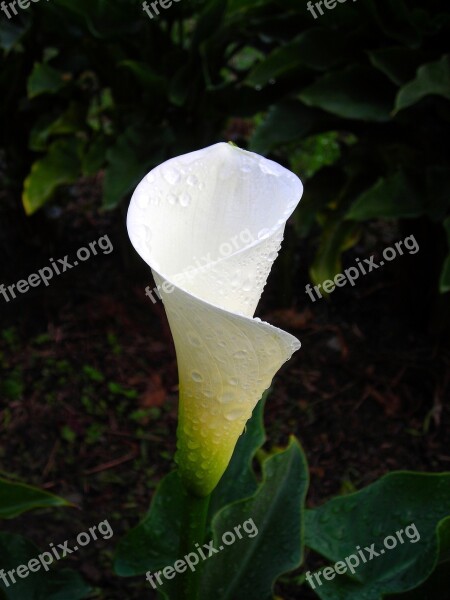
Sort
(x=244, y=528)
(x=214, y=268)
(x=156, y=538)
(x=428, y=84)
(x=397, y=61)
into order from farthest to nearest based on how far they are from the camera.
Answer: (x=397, y=61) → (x=428, y=84) → (x=156, y=538) → (x=244, y=528) → (x=214, y=268)

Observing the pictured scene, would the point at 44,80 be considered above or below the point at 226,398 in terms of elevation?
above

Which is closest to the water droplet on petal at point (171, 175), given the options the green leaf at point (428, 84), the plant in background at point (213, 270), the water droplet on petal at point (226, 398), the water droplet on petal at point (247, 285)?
the plant in background at point (213, 270)

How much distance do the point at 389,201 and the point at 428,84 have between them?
304mm

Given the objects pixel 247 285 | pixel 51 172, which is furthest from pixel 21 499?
pixel 51 172

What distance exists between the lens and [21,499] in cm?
108

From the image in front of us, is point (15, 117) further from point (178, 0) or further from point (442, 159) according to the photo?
point (442, 159)

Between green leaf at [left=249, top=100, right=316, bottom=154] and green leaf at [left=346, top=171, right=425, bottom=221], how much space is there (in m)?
0.26

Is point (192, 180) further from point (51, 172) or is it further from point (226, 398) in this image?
point (51, 172)

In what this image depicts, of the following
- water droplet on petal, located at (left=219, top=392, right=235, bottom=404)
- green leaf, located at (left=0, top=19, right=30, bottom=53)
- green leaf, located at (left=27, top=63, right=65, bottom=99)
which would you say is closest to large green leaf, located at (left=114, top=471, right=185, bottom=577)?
water droplet on petal, located at (left=219, top=392, right=235, bottom=404)

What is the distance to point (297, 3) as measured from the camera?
74.4 inches

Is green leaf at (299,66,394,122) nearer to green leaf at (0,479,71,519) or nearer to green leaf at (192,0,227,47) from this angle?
green leaf at (192,0,227,47)

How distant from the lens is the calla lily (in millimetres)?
705

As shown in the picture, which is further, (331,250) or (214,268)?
(331,250)

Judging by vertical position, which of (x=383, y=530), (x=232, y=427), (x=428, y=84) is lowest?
(x=383, y=530)
